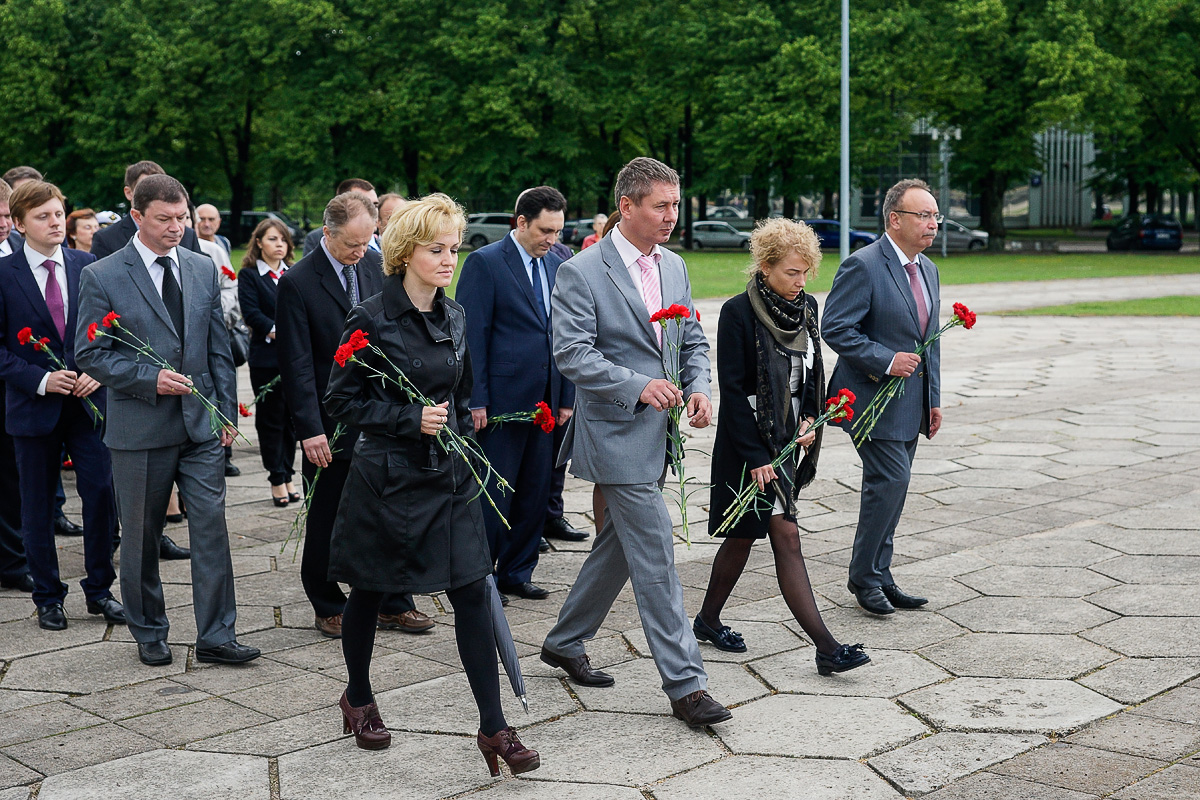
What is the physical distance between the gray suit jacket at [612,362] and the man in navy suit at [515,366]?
1.26 metres

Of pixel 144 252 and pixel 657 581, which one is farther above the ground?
pixel 144 252

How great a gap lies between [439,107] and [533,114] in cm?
320

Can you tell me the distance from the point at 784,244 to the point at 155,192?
2416 mm

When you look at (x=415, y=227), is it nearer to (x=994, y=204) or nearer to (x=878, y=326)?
(x=878, y=326)

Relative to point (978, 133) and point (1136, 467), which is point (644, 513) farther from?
point (978, 133)

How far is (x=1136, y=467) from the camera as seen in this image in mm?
8406

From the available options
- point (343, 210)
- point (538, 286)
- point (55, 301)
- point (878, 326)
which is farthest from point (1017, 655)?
point (55, 301)

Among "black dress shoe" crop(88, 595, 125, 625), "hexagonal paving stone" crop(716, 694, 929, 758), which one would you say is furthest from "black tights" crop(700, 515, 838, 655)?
"black dress shoe" crop(88, 595, 125, 625)

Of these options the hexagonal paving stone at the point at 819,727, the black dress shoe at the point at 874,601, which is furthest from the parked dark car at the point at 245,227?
the hexagonal paving stone at the point at 819,727

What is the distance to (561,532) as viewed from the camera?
6.89 m

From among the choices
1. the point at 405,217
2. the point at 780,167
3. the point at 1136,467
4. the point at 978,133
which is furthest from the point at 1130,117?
the point at 405,217

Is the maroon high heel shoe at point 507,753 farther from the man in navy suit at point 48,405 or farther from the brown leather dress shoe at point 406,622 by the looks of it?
the man in navy suit at point 48,405

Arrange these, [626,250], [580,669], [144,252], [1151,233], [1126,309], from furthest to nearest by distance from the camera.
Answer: [1151,233] → [1126,309] → [144,252] → [580,669] → [626,250]

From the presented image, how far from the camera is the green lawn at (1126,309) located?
64.1 ft
